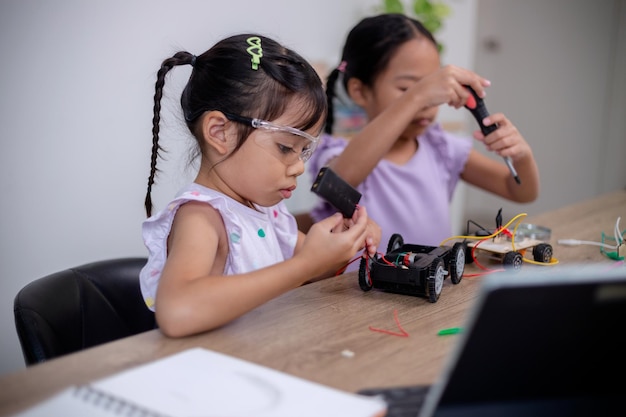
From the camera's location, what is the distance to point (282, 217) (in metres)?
1.41

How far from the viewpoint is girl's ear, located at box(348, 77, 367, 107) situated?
1794mm

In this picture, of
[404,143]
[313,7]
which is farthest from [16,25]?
[313,7]

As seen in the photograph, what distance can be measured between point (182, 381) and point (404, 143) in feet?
4.42

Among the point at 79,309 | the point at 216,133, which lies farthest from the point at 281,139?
the point at 79,309

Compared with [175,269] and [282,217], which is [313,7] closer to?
[282,217]

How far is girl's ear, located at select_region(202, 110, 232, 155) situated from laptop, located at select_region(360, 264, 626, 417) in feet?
2.21

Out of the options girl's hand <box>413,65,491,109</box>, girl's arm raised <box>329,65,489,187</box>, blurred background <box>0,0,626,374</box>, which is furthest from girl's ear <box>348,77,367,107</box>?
blurred background <box>0,0,626,374</box>

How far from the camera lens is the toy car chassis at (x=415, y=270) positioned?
3.38 feet

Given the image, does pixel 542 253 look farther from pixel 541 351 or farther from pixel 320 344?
pixel 541 351

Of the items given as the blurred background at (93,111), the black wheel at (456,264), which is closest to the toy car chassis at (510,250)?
the black wheel at (456,264)

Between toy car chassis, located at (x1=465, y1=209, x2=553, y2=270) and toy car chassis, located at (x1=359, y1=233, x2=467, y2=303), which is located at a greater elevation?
toy car chassis, located at (x1=359, y1=233, x2=467, y2=303)

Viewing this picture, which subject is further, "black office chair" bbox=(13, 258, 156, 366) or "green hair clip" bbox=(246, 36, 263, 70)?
"green hair clip" bbox=(246, 36, 263, 70)

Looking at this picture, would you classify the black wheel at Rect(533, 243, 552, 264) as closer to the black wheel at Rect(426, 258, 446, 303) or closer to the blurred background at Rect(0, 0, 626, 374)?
the black wheel at Rect(426, 258, 446, 303)

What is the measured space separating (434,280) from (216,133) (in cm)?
49
